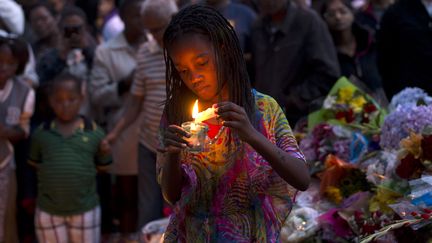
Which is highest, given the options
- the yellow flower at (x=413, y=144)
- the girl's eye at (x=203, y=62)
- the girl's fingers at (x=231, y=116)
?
the girl's eye at (x=203, y=62)

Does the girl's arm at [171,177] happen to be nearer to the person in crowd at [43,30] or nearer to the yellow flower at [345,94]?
the yellow flower at [345,94]

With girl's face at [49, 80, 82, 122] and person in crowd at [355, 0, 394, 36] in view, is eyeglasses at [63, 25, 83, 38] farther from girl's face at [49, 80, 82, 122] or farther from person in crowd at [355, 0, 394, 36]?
person in crowd at [355, 0, 394, 36]

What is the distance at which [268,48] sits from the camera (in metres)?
6.32

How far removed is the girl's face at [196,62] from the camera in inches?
114

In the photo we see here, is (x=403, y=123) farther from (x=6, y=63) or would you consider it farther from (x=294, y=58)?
(x=6, y=63)

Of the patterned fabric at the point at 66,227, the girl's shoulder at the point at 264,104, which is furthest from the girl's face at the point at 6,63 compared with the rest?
the girl's shoulder at the point at 264,104

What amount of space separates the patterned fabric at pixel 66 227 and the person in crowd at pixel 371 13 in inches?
129

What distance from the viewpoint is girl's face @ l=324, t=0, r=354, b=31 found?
679cm

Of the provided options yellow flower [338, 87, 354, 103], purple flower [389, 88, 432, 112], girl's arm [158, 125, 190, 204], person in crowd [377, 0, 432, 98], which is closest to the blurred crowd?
person in crowd [377, 0, 432, 98]

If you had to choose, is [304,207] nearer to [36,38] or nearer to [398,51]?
[398,51]

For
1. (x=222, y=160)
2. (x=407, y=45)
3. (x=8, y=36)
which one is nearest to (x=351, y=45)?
(x=407, y=45)

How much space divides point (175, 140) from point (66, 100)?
3302 millimetres

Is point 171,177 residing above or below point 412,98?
above

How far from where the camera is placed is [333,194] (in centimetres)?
455
